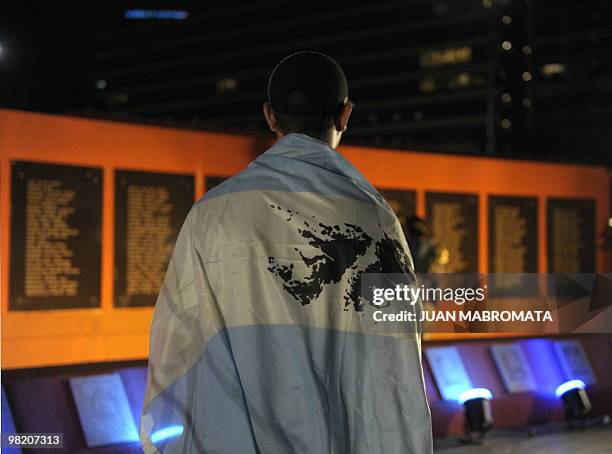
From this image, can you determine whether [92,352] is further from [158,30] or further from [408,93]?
[158,30]

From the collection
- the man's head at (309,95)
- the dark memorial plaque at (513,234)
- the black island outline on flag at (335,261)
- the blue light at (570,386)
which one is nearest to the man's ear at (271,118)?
the man's head at (309,95)

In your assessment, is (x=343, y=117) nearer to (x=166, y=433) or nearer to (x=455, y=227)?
(x=166, y=433)

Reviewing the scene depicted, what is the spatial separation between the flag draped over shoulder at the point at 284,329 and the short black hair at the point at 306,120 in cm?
5

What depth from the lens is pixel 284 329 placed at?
1742mm

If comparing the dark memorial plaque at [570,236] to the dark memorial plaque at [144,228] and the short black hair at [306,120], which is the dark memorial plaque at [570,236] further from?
the short black hair at [306,120]

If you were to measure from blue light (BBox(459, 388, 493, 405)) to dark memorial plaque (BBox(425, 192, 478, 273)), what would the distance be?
1.44 meters

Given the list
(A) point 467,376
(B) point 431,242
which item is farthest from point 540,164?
(A) point 467,376

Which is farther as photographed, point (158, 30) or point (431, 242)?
point (158, 30)

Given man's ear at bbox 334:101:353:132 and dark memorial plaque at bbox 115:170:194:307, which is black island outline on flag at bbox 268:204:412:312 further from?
dark memorial plaque at bbox 115:170:194:307

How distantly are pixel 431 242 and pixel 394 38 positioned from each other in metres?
89.9

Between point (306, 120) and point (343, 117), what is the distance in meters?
0.07

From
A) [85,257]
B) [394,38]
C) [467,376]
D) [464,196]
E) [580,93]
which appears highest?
[394,38]

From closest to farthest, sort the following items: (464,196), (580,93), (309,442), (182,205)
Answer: (309,442) → (182,205) → (464,196) → (580,93)

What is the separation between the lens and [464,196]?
901cm
